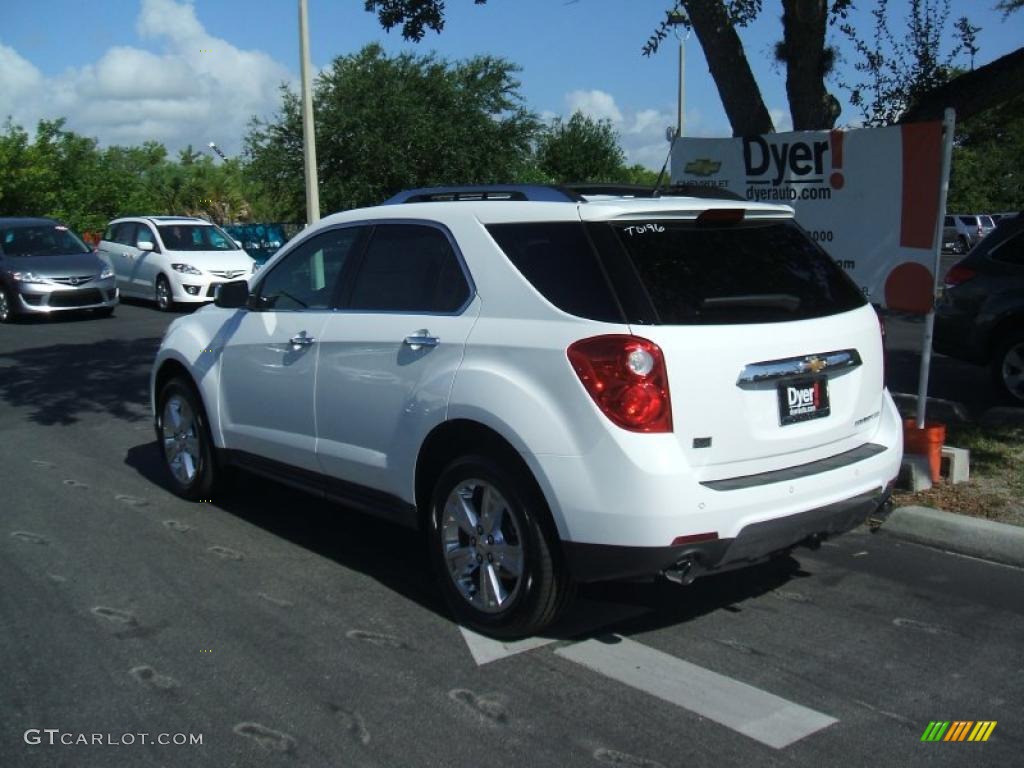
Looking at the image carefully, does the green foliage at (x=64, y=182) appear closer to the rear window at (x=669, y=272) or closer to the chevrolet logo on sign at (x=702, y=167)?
the chevrolet logo on sign at (x=702, y=167)

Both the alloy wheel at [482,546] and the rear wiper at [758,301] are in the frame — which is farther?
the alloy wheel at [482,546]

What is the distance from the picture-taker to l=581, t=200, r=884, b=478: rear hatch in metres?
4.00

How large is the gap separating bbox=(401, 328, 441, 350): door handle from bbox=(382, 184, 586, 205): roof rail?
0.74m

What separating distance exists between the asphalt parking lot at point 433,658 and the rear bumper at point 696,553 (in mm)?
427

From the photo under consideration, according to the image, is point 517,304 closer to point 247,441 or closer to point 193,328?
point 247,441

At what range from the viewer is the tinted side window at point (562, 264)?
13.5 ft

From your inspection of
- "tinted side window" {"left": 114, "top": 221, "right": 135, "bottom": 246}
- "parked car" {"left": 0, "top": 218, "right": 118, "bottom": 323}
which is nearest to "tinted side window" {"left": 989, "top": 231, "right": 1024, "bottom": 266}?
"parked car" {"left": 0, "top": 218, "right": 118, "bottom": 323}

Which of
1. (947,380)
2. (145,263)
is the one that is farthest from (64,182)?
(947,380)

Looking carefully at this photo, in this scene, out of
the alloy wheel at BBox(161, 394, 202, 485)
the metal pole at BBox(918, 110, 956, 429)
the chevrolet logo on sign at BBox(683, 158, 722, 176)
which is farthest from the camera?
the chevrolet logo on sign at BBox(683, 158, 722, 176)

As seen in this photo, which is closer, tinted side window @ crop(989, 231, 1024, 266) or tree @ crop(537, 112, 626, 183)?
tinted side window @ crop(989, 231, 1024, 266)

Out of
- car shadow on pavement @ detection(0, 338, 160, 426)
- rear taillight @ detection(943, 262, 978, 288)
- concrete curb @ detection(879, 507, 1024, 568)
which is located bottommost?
concrete curb @ detection(879, 507, 1024, 568)

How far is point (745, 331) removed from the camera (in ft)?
13.6

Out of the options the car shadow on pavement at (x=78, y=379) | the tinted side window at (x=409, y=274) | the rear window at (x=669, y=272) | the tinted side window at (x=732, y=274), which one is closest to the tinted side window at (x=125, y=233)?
the car shadow on pavement at (x=78, y=379)

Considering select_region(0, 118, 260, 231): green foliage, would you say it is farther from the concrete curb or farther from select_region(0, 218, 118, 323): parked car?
the concrete curb
